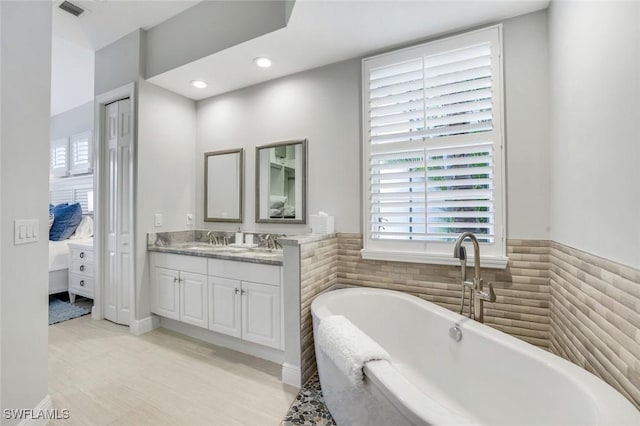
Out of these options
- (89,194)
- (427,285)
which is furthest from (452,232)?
(89,194)

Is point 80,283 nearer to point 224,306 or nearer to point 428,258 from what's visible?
point 224,306

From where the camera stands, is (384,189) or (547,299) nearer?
(547,299)

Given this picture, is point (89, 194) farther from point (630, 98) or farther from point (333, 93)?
point (630, 98)

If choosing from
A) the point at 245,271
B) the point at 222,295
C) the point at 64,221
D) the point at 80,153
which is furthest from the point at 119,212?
the point at 80,153

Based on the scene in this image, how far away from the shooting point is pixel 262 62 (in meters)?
2.51

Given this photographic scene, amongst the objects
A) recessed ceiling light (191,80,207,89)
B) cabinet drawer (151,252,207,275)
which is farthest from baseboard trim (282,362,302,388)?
recessed ceiling light (191,80,207,89)

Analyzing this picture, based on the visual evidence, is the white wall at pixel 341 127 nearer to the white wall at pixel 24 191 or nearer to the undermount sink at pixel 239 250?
the undermount sink at pixel 239 250

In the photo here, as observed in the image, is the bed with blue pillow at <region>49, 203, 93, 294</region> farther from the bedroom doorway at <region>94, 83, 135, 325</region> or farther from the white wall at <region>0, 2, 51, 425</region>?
the white wall at <region>0, 2, 51, 425</region>

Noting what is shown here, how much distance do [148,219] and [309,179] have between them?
174cm

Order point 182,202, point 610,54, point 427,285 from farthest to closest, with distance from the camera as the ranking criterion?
point 182,202 < point 427,285 < point 610,54

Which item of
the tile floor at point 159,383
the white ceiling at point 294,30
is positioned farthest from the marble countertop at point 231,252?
the white ceiling at point 294,30

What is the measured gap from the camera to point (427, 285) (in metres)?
2.16

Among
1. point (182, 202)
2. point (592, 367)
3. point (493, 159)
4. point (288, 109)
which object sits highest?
point (288, 109)

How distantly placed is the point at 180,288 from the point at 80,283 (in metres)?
1.88
